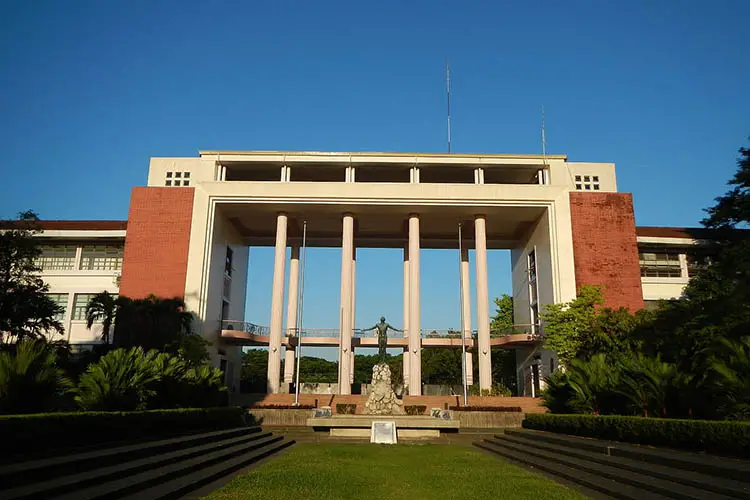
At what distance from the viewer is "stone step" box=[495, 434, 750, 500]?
7195 mm

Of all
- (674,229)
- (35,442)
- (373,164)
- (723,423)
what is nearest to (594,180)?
(674,229)

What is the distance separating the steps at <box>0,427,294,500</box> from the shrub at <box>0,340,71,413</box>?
1.89 m

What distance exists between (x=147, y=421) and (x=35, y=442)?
4.15 meters

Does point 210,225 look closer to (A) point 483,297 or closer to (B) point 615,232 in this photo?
(A) point 483,297

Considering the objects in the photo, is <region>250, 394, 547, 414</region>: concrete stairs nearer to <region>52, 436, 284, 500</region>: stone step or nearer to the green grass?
the green grass

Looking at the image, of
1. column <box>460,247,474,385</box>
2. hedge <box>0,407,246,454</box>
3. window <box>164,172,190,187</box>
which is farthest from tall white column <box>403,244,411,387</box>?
hedge <box>0,407,246,454</box>

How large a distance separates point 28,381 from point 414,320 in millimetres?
25833

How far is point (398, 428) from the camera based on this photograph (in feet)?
69.2

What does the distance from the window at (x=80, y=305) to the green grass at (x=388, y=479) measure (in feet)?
92.6

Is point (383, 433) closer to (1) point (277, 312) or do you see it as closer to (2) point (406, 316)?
(1) point (277, 312)

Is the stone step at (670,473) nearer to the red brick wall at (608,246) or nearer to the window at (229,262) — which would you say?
the red brick wall at (608,246)

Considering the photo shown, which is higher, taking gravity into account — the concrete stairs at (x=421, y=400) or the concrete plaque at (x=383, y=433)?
the concrete stairs at (x=421, y=400)

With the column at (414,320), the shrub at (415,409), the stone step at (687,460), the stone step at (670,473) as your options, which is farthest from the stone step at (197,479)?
the column at (414,320)

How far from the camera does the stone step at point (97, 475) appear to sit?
6.45 metres
